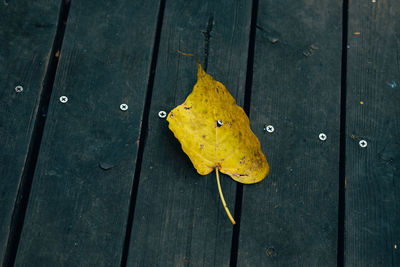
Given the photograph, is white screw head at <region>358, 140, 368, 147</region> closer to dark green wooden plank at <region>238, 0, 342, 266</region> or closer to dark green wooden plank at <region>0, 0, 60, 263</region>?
dark green wooden plank at <region>238, 0, 342, 266</region>

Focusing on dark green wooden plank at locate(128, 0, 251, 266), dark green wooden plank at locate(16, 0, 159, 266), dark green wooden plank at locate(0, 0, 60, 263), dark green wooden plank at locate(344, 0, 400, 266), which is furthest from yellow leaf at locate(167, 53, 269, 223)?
dark green wooden plank at locate(0, 0, 60, 263)

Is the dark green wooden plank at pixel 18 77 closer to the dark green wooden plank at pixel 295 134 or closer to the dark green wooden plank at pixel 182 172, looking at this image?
the dark green wooden plank at pixel 182 172

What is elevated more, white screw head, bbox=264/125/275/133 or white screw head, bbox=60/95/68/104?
white screw head, bbox=60/95/68/104

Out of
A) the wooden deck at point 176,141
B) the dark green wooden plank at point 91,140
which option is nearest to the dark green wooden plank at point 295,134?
the wooden deck at point 176,141

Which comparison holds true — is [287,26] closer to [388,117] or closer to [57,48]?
[388,117]

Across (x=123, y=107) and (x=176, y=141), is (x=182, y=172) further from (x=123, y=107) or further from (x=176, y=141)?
(x=123, y=107)

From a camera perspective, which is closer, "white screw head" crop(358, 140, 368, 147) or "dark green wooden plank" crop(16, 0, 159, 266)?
"dark green wooden plank" crop(16, 0, 159, 266)
